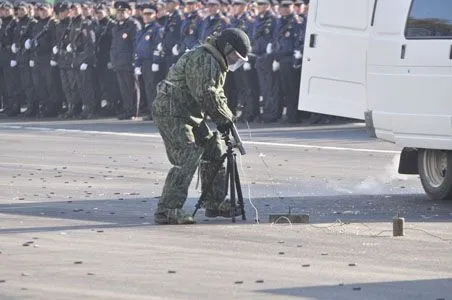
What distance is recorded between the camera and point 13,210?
49.9ft

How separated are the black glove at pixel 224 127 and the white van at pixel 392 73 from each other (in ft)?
6.97

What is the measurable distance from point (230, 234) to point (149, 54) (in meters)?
17.1

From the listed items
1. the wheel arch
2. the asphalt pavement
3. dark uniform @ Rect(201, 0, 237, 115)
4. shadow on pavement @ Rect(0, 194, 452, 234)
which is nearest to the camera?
the asphalt pavement

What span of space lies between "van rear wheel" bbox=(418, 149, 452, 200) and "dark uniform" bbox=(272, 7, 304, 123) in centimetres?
1163

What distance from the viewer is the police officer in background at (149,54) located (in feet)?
98.4

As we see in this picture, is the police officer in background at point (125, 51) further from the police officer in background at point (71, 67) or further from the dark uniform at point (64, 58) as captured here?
the dark uniform at point (64, 58)

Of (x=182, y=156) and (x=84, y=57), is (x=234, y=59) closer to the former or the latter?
(x=182, y=156)

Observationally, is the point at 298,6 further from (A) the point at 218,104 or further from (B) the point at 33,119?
(A) the point at 218,104

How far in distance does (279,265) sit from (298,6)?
674 inches

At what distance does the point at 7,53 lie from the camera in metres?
33.8

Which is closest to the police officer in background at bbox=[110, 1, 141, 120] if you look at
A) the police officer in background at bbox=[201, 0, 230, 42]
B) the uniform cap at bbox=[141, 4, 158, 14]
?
the uniform cap at bbox=[141, 4, 158, 14]

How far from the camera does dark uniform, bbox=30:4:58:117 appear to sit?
107 feet

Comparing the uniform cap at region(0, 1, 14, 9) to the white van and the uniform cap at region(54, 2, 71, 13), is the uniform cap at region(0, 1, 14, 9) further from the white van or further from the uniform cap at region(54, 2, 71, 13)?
the white van

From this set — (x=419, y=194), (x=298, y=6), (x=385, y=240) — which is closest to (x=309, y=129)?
(x=298, y=6)
